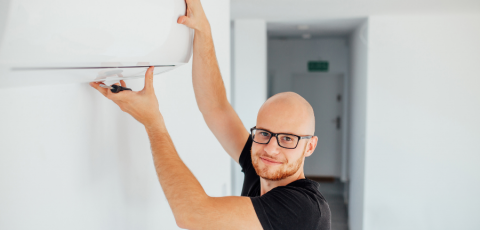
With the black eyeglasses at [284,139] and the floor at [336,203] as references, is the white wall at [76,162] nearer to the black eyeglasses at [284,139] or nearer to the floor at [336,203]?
the black eyeglasses at [284,139]

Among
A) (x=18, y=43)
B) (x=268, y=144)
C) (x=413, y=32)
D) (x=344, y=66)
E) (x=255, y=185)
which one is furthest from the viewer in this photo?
(x=344, y=66)

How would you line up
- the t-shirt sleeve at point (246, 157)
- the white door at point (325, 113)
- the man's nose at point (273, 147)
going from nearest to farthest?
the man's nose at point (273, 147), the t-shirt sleeve at point (246, 157), the white door at point (325, 113)

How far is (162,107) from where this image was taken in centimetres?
106

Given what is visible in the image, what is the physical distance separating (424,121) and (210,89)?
3.54 metres

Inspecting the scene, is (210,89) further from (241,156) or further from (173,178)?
(173,178)

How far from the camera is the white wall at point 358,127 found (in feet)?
13.4

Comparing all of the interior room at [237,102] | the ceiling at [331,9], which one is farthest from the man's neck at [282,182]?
the ceiling at [331,9]

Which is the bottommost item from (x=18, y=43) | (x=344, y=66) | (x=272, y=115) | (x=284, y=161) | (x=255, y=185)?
(x=255, y=185)

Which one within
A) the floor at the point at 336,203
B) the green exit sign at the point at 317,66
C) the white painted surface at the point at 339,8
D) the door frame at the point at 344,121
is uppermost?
the white painted surface at the point at 339,8

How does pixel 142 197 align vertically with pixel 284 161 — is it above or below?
below

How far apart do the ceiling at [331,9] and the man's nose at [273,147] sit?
2.63 meters

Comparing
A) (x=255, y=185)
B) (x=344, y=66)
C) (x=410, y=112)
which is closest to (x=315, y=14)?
(x=410, y=112)

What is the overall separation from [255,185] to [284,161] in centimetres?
30

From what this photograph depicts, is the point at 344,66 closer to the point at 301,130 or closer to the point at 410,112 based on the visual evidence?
the point at 410,112
